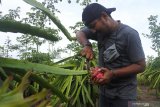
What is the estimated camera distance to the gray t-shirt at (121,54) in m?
2.81

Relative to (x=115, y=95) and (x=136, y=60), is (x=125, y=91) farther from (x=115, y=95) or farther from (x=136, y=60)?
(x=136, y=60)

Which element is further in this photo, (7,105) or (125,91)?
(125,91)

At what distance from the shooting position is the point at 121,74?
2.79 m

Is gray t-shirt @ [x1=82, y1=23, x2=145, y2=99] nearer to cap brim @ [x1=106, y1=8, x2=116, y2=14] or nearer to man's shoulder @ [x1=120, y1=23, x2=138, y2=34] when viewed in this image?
man's shoulder @ [x1=120, y1=23, x2=138, y2=34]

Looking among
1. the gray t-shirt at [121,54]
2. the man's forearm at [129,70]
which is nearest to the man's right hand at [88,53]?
the gray t-shirt at [121,54]

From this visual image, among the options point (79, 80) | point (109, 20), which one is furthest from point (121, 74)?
point (79, 80)

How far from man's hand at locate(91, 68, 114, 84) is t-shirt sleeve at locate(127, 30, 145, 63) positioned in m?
0.21

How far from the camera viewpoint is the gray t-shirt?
9.23 feet

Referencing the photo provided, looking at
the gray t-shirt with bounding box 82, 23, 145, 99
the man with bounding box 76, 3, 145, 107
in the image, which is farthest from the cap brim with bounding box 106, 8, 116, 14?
the gray t-shirt with bounding box 82, 23, 145, 99

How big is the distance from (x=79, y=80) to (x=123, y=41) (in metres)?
2.61

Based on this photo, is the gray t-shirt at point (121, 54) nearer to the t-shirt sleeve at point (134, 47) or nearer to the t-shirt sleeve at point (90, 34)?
the t-shirt sleeve at point (134, 47)

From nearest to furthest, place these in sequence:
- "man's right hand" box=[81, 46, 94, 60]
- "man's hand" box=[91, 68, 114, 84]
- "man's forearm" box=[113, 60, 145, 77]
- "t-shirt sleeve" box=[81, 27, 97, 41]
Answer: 1. "man's hand" box=[91, 68, 114, 84]
2. "man's forearm" box=[113, 60, 145, 77]
3. "man's right hand" box=[81, 46, 94, 60]
4. "t-shirt sleeve" box=[81, 27, 97, 41]

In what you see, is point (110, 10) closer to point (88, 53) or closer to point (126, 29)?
point (126, 29)

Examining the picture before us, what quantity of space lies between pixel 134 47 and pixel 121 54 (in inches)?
5.7
